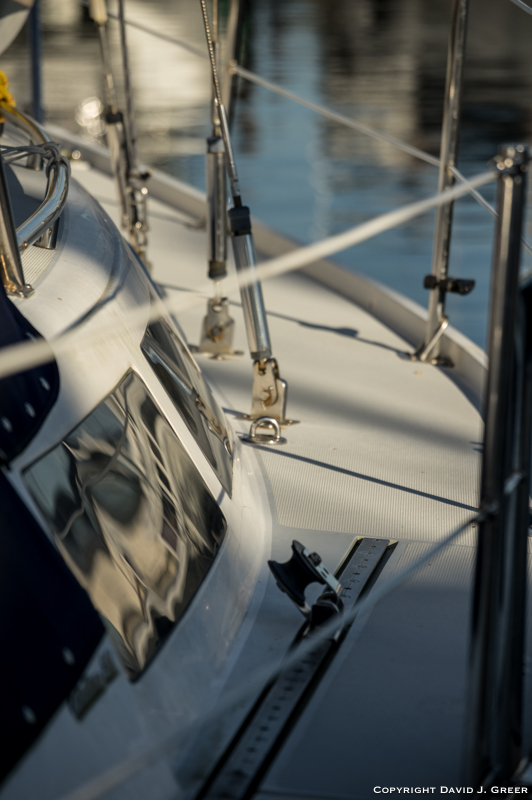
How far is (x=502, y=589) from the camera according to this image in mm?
800

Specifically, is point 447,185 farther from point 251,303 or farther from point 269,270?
point 269,270

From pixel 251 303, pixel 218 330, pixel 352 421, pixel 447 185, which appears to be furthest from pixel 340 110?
pixel 251 303

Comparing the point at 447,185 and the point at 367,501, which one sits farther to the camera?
the point at 447,185

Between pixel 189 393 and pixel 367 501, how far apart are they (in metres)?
0.36

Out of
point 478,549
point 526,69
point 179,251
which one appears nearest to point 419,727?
point 478,549

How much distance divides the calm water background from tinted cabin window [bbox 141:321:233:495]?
1.22m

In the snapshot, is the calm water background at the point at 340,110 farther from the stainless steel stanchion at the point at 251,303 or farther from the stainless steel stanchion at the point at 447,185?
the stainless steel stanchion at the point at 251,303

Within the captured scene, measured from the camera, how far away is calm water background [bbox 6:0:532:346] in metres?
5.20

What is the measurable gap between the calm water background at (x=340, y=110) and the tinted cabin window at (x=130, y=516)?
149 centimetres

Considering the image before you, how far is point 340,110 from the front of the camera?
8266 mm

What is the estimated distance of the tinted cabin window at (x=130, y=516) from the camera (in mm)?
832

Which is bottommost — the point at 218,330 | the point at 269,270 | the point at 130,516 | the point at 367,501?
the point at 367,501

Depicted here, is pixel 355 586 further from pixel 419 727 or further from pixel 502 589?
pixel 502 589

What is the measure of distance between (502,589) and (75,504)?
389mm
